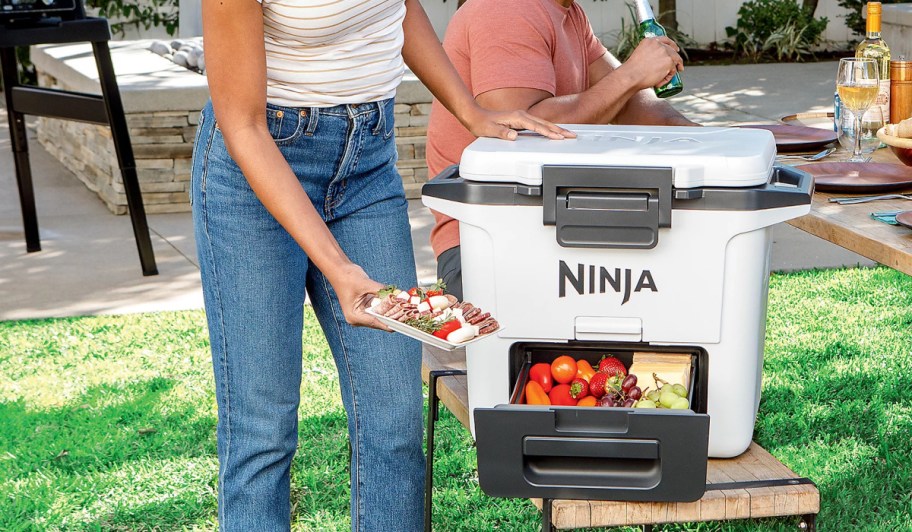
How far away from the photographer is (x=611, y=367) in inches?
74.6

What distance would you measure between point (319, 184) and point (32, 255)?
4188 mm

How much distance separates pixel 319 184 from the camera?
202cm

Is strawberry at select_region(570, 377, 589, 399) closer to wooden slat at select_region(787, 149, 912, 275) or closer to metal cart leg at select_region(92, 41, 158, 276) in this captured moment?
wooden slat at select_region(787, 149, 912, 275)

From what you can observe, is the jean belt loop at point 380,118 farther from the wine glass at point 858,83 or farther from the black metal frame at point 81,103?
the black metal frame at point 81,103

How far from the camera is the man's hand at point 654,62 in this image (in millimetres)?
2598

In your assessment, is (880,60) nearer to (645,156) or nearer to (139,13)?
(645,156)

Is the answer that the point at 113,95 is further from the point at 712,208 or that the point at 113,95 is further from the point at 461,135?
the point at 712,208

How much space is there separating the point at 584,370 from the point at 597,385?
37mm

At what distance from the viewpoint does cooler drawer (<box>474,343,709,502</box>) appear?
171cm

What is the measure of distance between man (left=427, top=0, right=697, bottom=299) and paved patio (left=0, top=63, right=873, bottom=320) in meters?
2.08

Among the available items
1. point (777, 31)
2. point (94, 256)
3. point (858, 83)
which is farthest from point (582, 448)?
point (777, 31)

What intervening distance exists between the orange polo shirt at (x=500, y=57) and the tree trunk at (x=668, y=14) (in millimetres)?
10944

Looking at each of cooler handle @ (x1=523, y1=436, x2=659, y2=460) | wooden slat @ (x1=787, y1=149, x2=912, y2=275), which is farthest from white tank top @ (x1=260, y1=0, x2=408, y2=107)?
wooden slat @ (x1=787, y1=149, x2=912, y2=275)

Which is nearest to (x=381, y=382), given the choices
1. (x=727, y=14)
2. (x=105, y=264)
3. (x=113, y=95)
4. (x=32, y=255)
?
(x=113, y=95)
